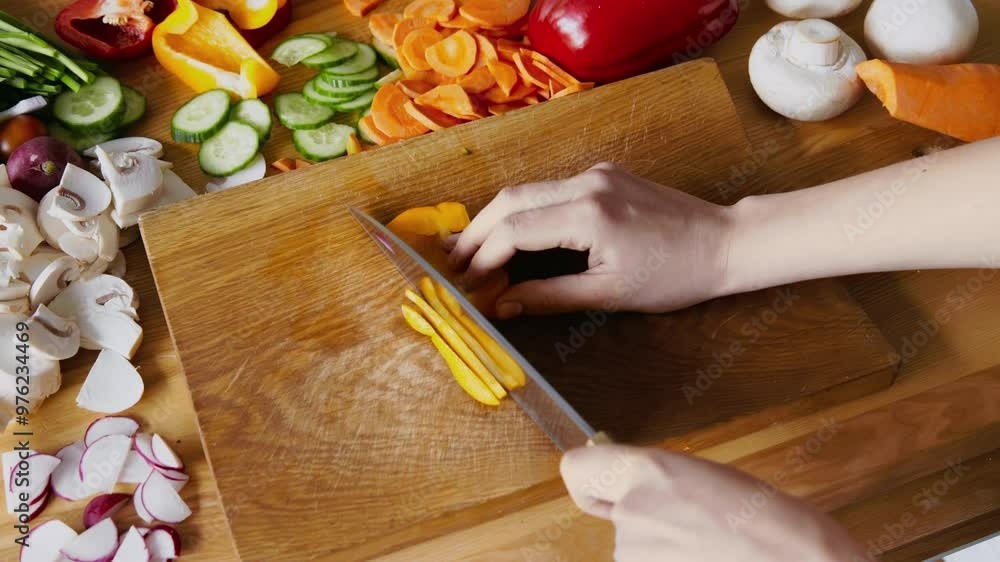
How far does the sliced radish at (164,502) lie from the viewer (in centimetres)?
165

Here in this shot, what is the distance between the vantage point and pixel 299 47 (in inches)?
84.4

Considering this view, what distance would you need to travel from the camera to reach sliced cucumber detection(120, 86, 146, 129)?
2061 mm

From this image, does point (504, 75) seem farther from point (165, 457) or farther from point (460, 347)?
point (165, 457)

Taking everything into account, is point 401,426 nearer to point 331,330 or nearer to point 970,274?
point 331,330

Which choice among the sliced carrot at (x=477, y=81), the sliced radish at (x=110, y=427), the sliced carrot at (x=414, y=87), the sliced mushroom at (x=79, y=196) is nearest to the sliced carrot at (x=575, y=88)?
the sliced carrot at (x=477, y=81)

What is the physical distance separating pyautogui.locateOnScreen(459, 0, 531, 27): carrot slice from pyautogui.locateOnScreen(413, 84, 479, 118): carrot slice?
0.65 feet

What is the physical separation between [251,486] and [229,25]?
112 cm

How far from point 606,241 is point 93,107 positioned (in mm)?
1216

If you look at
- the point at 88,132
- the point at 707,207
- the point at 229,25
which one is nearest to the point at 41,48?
the point at 88,132

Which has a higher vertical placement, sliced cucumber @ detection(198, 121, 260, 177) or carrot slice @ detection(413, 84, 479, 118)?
carrot slice @ detection(413, 84, 479, 118)

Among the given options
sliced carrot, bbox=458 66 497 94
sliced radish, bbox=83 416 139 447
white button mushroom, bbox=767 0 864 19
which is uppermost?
white button mushroom, bbox=767 0 864 19

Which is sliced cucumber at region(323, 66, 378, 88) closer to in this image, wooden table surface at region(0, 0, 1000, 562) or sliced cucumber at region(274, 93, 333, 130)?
sliced cucumber at region(274, 93, 333, 130)

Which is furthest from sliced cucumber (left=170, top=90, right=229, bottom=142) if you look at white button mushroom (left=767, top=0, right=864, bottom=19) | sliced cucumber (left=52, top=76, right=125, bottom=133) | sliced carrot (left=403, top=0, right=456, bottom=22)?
white button mushroom (left=767, top=0, right=864, bottom=19)

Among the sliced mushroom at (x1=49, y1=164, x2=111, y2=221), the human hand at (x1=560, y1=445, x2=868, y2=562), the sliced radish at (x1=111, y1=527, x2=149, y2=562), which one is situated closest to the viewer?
the human hand at (x1=560, y1=445, x2=868, y2=562)
